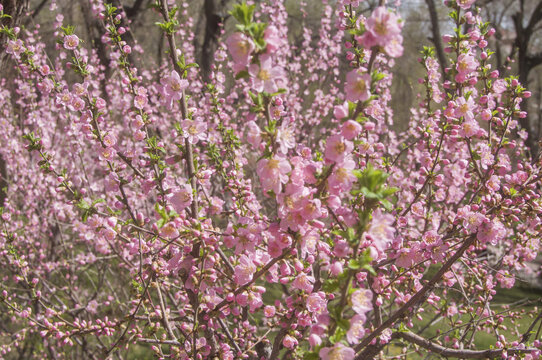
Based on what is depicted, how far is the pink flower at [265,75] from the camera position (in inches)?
48.6

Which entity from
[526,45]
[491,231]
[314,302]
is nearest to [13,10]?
[314,302]

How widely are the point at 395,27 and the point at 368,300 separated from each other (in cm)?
81

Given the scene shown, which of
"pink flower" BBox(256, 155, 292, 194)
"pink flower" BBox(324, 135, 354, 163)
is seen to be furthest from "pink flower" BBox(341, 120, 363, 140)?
"pink flower" BBox(256, 155, 292, 194)

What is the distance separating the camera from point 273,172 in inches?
51.3

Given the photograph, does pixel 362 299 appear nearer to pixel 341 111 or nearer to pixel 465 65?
pixel 341 111

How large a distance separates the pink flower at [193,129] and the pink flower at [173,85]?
0.43 ft

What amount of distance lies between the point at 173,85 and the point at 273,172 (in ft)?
2.41

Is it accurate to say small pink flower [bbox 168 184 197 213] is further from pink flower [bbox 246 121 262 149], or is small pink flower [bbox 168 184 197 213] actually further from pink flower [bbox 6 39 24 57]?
pink flower [bbox 6 39 24 57]

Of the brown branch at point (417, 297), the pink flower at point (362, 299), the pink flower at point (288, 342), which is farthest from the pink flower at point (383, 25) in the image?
the pink flower at point (288, 342)

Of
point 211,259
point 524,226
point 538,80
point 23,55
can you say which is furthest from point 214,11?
point 538,80

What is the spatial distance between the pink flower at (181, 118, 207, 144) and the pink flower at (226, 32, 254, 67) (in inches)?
22.4

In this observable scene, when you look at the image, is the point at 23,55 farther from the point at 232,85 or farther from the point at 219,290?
the point at 232,85

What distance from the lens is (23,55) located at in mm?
2287

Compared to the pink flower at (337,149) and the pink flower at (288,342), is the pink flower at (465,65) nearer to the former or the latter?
the pink flower at (337,149)
